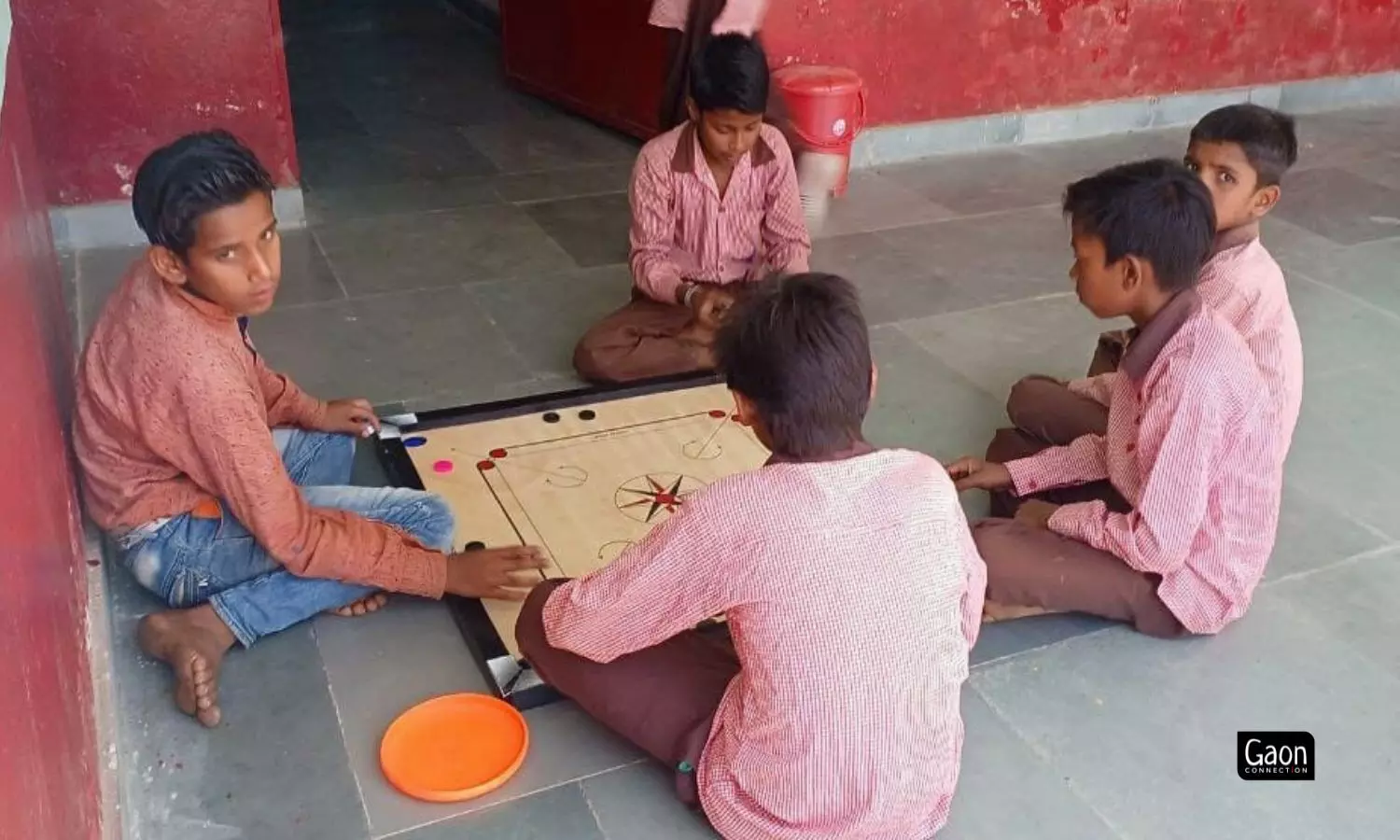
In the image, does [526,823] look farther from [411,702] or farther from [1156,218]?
[1156,218]

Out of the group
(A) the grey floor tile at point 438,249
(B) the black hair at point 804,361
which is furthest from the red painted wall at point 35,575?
(A) the grey floor tile at point 438,249

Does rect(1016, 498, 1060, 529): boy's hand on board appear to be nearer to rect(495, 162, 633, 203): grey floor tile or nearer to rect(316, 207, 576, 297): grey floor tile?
rect(316, 207, 576, 297): grey floor tile

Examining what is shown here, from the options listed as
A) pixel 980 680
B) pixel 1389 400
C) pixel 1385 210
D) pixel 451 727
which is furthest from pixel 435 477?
pixel 1385 210

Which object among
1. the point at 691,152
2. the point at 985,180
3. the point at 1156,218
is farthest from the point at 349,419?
the point at 985,180

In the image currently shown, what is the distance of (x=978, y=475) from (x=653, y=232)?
3.42 ft

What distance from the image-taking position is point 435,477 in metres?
2.47

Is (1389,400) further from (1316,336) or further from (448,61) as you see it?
(448,61)

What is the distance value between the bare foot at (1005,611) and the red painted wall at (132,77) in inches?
104

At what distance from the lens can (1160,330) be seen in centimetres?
194

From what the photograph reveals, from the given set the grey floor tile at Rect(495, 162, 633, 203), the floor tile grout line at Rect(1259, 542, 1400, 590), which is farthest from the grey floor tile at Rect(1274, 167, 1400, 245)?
the grey floor tile at Rect(495, 162, 633, 203)

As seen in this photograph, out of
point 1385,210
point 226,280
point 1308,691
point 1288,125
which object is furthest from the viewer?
point 1385,210

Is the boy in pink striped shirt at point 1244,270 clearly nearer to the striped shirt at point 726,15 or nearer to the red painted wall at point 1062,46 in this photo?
the striped shirt at point 726,15

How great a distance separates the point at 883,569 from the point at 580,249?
2.50 metres

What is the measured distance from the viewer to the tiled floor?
5.75ft
